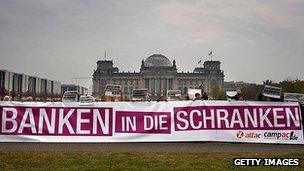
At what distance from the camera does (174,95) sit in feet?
212

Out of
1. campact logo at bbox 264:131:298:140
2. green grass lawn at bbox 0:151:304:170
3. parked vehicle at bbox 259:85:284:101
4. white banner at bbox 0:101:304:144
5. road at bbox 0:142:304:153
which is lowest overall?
green grass lawn at bbox 0:151:304:170

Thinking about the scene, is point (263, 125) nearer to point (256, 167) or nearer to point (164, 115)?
point (164, 115)

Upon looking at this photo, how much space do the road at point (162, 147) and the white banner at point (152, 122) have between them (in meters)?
0.21

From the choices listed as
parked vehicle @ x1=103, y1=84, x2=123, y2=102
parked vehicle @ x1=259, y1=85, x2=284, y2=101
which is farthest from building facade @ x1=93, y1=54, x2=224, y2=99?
parked vehicle @ x1=259, y1=85, x2=284, y2=101

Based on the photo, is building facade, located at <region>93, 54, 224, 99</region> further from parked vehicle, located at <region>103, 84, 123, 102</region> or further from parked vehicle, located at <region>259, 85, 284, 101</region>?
parked vehicle, located at <region>259, 85, 284, 101</region>

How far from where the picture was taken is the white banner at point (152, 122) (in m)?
17.6

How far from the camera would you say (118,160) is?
13859 millimetres

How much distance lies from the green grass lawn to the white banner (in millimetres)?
2306

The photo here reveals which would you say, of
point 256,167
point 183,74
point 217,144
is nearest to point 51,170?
point 256,167

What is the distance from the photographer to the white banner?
17562 mm

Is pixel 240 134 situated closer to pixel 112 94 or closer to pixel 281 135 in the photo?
pixel 281 135

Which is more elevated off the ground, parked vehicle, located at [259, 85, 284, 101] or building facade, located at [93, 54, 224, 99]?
building facade, located at [93, 54, 224, 99]

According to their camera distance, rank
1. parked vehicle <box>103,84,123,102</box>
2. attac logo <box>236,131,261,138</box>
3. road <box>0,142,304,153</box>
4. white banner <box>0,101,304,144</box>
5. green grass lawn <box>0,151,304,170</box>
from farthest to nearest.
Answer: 1. parked vehicle <box>103,84,123,102</box>
2. attac logo <box>236,131,261,138</box>
3. white banner <box>0,101,304,144</box>
4. road <box>0,142,304,153</box>
5. green grass lawn <box>0,151,304,170</box>

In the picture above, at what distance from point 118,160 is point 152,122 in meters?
4.27
